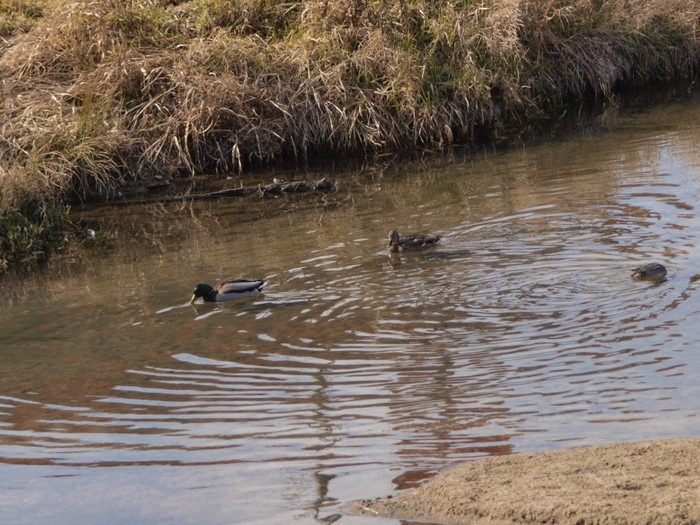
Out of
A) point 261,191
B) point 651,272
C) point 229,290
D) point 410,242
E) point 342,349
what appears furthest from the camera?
point 261,191

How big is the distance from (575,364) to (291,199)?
7807 millimetres

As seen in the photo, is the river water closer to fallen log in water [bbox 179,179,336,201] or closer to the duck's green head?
the duck's green head

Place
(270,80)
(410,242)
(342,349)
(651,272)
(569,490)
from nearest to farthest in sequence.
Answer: (569,490) → (342,349) → (651,272) → (410,242) → (270,80)

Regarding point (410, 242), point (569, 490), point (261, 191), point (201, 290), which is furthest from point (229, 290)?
point (569, 490)

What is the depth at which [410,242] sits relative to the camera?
1076 cm

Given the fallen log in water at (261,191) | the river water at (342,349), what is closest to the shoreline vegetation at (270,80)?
the fallen log in water at (261,191)

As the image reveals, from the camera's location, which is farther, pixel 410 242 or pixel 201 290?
pixel 410 242

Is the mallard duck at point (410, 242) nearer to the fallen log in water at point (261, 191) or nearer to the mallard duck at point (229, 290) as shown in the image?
the mallard duck at point (229, 290)

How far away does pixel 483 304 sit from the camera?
889 cm

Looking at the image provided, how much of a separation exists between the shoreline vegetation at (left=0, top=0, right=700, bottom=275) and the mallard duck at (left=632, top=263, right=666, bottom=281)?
786cm

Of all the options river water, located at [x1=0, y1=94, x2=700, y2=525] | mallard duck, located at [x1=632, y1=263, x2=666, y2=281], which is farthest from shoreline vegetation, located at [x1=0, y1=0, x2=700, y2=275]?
mallard duck, located at [x1=632, y1=263, x2=666, y2=281]

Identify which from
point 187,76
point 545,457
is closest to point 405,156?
point 187,76

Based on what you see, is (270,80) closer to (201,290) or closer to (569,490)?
(201,290)

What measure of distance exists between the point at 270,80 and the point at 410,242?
6762mm
